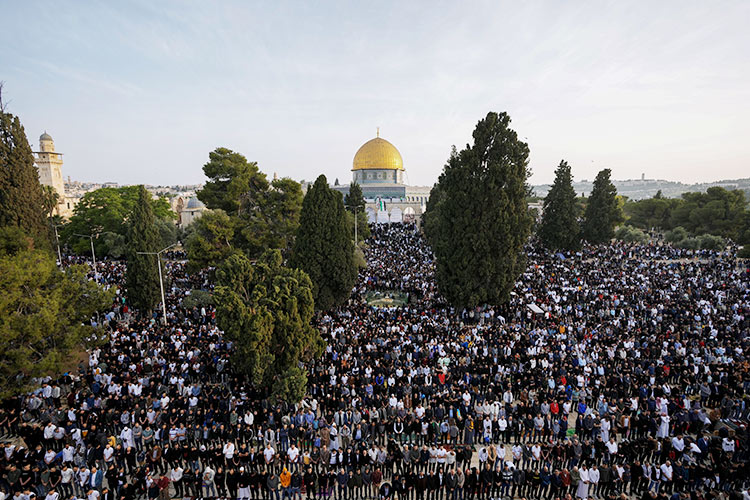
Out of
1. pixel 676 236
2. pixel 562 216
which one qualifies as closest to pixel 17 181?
pixel 562 216

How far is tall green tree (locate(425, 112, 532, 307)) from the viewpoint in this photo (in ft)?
65.7

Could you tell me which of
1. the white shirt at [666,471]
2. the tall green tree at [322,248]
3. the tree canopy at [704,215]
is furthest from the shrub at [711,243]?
the white shirt at [666,471]

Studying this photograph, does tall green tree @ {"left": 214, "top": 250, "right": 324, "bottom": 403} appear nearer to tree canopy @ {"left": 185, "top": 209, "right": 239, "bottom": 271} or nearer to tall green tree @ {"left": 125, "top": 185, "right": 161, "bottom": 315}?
tall green tree @ {"left": 125, "top": 185, "right": 161, "bottom": 315}

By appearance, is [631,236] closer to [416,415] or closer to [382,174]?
[416,415]

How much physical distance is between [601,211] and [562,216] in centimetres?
426

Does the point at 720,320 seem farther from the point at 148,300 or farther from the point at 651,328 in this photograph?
the point at 148,300

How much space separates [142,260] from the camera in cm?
1909

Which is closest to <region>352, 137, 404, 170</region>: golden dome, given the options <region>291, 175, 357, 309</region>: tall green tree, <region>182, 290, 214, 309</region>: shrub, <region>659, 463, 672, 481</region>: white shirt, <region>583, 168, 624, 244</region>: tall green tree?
<region>583, 168, 624, 244</region>: tall green tree

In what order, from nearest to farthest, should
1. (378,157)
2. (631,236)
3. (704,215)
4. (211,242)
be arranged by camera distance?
(211,242) < (631,236) < (704,215) < (378,157)

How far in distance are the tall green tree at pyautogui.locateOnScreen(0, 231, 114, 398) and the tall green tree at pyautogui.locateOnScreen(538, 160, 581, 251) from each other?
106ft

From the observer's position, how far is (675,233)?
3847 centimetres

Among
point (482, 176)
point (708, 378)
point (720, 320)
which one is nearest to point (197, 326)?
point (482, 176)

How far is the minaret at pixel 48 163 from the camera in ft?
177

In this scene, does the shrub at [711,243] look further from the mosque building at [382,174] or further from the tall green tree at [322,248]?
the mosque building at [382,174]
